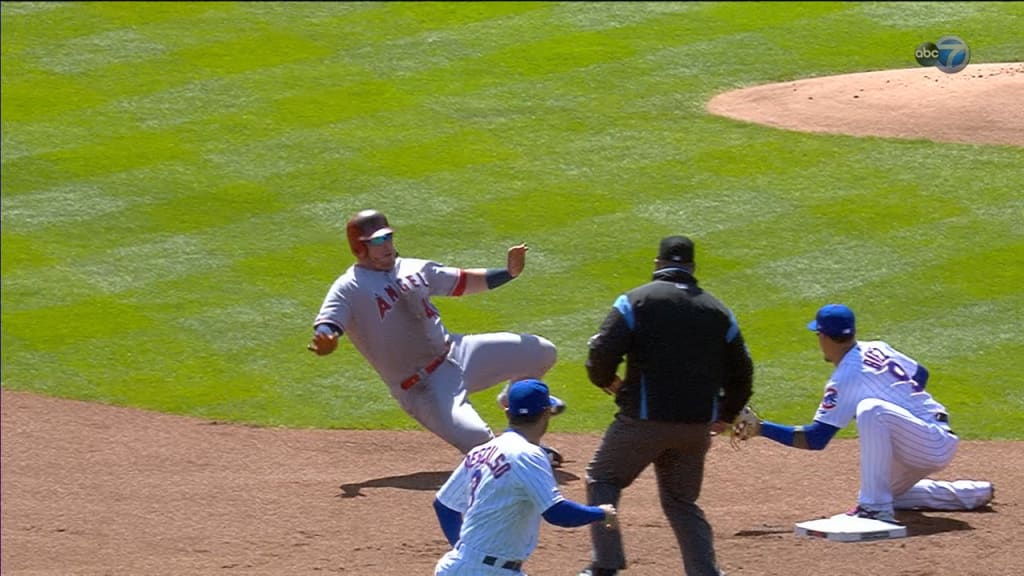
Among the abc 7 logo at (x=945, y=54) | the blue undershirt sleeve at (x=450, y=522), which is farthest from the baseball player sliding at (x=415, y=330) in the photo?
the abc 7 logo at (x=945, y=54)

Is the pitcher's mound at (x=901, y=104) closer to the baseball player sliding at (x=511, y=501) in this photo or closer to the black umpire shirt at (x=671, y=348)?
the black umpire shirt at (x=671, y=348)

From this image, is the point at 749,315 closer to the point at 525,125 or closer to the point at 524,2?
the point at 525,125

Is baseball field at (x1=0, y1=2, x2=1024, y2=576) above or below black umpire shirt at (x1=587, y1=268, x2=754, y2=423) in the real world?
below

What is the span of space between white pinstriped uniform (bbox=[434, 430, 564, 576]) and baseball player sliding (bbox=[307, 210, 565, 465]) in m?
2.38

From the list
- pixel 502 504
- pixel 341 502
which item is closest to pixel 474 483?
pixel 502 504

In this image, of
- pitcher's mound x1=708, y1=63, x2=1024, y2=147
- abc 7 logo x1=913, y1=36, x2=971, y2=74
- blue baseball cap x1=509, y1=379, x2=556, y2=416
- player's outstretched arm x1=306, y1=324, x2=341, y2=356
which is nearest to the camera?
blue baseball cap x1=509, y1=379, x2=556, y2=416

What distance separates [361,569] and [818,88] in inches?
328

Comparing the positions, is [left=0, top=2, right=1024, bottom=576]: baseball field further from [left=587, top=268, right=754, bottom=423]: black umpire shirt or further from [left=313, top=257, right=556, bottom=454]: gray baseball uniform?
[left=587, top=268, right=754, bottom=423]: black umpire shirt

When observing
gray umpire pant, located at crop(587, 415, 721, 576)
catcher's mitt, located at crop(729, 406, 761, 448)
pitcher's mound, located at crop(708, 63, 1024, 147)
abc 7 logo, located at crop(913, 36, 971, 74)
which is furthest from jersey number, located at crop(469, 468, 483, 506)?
abc 7 logo, located at crop(913, 36, 971, 74)

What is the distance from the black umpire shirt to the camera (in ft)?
22.1

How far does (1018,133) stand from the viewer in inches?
430

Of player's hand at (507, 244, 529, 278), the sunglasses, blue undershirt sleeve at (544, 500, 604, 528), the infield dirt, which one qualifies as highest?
the sunglasses

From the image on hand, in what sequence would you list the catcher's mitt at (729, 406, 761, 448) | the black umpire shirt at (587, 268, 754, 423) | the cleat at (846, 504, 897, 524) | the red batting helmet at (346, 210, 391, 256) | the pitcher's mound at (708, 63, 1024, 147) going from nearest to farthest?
the black umpire shirt at (587, 268, 754, 423)
the catcher's mitt at (729, 406, 761, 448)
the cleat at (846, 504, 897, 524)
the red batting helmet at (346, 210, 391, 256)
the pitcher's mound at (708, 63, 1024, 147)

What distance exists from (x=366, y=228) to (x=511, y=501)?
296 centimetres
